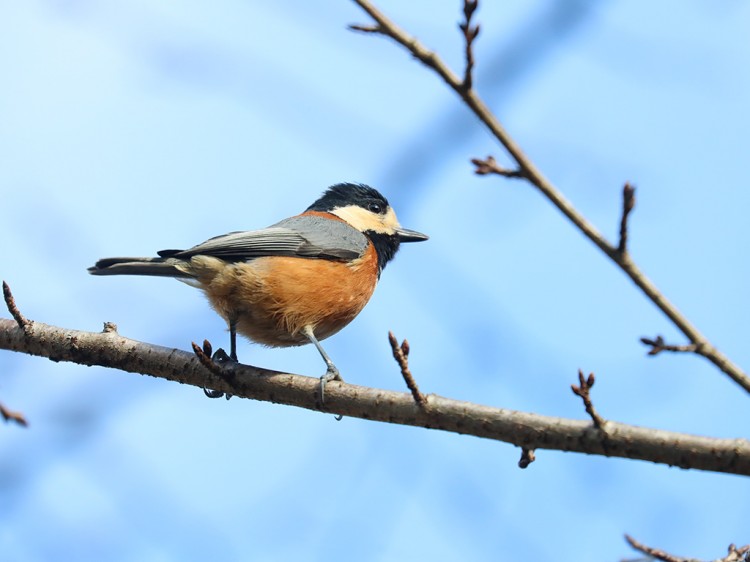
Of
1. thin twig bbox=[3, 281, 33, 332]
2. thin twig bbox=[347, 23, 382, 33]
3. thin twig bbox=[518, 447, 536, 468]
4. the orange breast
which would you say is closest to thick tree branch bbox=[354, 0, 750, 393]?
thin twig bbox=[347, 23, 382, 33]

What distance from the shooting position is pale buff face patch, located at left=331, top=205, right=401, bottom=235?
6.73 metres

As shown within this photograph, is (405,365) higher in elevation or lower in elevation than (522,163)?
lower

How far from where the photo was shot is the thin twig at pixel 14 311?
4.00 metres

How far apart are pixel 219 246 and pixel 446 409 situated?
2.53 m

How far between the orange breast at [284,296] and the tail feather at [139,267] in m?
0.24

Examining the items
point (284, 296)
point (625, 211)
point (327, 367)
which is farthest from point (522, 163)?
point (284, 296)

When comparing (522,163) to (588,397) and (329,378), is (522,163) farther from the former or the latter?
(329,378)

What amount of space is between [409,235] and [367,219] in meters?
0.38

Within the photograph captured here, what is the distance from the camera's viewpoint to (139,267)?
17.6 ft

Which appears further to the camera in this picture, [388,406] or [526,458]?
[388,406]

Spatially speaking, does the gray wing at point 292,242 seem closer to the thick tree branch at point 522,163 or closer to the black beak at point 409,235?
the black beak at point 409,235

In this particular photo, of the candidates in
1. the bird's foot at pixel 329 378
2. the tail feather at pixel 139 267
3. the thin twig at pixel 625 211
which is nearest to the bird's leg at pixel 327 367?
the bird's foot at pixel 329 378

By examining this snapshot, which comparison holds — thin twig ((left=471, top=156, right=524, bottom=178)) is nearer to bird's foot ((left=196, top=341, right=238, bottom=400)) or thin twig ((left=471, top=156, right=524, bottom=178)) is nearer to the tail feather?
bird's foot ((left=196, top=341, right=238, bottom=400))

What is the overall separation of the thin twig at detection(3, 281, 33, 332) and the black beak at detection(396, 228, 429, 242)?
10.6ft
